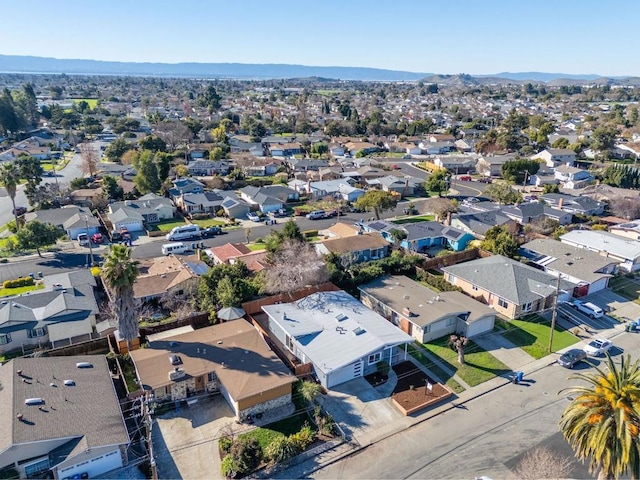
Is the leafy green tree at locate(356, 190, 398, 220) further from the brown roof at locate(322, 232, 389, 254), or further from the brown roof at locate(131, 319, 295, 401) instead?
the brown roof at locate(131, 319, 295, 401)

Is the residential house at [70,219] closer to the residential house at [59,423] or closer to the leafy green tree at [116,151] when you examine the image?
the residential house at [59,423]

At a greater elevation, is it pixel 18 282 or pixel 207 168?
pixel 207 168

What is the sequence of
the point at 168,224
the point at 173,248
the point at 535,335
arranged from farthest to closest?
the point at 168,224, the point at 173,248, the point at 535,335

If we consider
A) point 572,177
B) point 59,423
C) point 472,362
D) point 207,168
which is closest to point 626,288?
point 472,362

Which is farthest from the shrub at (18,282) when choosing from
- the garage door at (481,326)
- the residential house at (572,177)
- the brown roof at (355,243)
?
the residential house at (572,177)

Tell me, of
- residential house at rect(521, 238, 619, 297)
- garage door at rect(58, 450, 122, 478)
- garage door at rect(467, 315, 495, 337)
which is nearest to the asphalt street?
garage door at rect(467, 315, 495, 337)

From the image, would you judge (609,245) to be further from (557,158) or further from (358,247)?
(557,158)

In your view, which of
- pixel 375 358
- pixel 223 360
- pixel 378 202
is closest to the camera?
pixel 223 360
